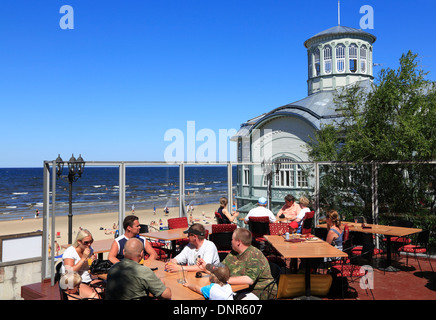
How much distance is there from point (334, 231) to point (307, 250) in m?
1.06

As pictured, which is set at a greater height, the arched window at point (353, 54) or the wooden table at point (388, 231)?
the arched window at point (353, 54)

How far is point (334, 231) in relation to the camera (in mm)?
6957

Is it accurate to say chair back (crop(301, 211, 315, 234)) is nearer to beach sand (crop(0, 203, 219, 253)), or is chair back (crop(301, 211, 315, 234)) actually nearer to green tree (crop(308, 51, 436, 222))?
green tree (crop(308, 51, 436, 222))

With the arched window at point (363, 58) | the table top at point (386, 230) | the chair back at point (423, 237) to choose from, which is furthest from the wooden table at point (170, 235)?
the arched window at point (363, 58)

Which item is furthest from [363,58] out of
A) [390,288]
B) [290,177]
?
[390,288]

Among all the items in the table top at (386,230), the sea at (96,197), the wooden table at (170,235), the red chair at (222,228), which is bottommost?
the sea at (96,197)

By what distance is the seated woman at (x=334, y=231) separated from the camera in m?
6.91

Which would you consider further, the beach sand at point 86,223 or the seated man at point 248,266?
the beach sand at point 86,223

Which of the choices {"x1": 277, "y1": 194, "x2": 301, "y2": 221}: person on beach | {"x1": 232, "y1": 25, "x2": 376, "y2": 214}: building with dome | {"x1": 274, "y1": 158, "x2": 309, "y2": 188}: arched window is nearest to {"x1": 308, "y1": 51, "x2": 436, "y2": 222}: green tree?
{"x1": 277, "y1": 194, "x2": 301, "y2": 221}: person on beach

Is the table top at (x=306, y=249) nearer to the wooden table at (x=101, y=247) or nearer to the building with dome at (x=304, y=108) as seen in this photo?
the wooden table at (x=101, y=247)

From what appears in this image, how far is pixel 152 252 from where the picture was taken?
20.3 feet

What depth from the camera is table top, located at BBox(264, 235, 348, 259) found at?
19.0ft

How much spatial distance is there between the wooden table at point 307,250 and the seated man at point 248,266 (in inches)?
42.6
